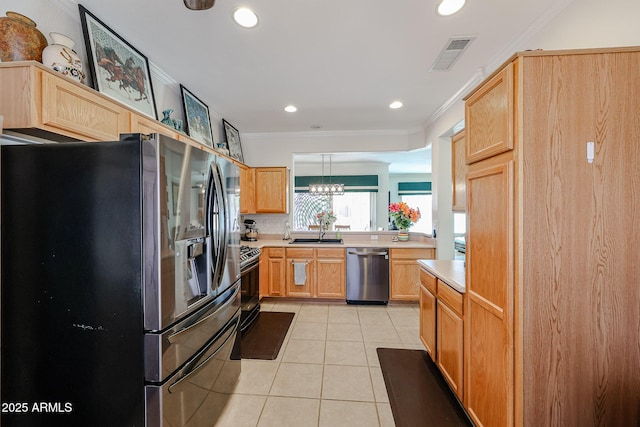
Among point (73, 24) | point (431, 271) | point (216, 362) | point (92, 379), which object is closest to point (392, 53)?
point (431, 271)

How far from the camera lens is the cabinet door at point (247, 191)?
4230 mm

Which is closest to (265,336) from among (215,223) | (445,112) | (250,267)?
(250,267)

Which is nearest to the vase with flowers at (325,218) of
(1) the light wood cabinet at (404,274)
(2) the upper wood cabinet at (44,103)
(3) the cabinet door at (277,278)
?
(3) the cabinet door at (277,278)

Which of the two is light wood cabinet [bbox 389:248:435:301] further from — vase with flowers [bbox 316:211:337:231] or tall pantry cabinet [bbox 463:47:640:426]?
tall pantry cabinet [bbox 463:47:640:426]

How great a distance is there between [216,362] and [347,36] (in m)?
2.48

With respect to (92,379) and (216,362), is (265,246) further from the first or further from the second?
(92,379)

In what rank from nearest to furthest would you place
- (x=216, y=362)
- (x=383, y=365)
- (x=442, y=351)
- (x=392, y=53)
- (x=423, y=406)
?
(x=216, y=362) < (x=423, y=406) < (x=442, y=351) < (x=392, y=53) < (x=383, y=365)

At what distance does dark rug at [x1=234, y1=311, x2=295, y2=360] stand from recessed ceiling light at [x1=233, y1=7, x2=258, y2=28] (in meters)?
2.81

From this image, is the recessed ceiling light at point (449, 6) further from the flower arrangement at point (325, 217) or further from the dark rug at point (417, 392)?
the flower arrangement at point (325, 217)

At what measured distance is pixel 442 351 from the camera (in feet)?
6.78

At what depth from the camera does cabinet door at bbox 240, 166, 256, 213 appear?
4230 millimetres

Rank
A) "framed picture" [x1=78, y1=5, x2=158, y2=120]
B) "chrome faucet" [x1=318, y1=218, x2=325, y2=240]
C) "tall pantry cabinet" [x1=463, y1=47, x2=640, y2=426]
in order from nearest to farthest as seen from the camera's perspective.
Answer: "tall pantry cabinet" [x1=463, y1=47, x2=640, y2=426], "framed picture" [x1=78, y1=5, x2=158, y2=120], "chrome faucet" [x1=318, y1=218, x2=325, y2=240]

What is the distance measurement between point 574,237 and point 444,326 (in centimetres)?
114

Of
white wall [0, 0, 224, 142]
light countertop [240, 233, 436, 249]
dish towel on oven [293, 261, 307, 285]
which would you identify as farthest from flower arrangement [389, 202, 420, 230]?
white wall [0, 0, 224, 142]
